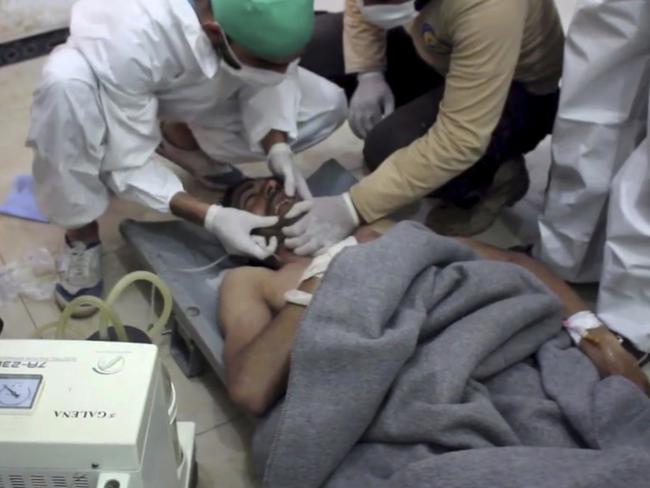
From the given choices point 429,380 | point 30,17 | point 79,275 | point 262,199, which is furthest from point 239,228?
point 30,17

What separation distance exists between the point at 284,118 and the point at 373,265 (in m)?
0.55

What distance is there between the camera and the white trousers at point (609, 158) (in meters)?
1.34

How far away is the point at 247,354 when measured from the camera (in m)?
1.34

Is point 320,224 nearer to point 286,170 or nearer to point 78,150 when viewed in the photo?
point 286,170

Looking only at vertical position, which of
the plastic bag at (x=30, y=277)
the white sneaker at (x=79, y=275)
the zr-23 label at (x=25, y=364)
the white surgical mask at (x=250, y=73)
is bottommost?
the plastic bag at (x=30, y=277)

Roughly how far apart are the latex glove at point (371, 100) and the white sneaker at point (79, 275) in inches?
26.2

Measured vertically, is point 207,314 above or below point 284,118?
below

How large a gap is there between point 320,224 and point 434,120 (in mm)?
400

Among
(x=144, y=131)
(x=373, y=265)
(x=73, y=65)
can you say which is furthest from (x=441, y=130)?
(x=73, y=65)

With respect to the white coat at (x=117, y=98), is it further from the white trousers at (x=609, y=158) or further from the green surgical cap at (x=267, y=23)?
the white trousers at (x=609, y=158)

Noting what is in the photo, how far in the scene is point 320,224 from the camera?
157 cm

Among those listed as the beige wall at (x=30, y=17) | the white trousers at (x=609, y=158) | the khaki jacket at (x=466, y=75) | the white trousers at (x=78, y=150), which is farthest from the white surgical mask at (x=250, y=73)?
the beige wall at (x=30, y=17)

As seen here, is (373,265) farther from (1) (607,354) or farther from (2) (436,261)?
(1) (607,354)

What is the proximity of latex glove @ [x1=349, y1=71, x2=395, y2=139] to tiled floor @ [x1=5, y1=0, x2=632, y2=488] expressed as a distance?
151 millimetres
